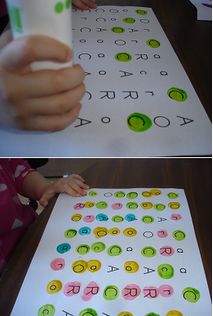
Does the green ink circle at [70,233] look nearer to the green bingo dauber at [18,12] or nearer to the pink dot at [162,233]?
the pink dot at [162,233]

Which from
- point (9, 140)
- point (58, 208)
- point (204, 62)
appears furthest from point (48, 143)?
point (58, 208)

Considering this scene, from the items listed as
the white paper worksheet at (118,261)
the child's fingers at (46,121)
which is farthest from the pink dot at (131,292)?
the child's fingers at (46,121)

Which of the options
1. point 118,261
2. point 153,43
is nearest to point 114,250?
point 118,261

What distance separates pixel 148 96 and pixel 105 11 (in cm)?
18

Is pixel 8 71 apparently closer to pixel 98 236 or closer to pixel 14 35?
pixel 14 35

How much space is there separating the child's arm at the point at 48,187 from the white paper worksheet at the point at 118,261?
0.7 inches

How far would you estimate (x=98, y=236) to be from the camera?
0.44 meters

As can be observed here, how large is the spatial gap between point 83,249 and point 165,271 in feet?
0.33

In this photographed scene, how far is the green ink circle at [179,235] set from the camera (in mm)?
426

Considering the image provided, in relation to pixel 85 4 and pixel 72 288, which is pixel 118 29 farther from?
pixel 72 288

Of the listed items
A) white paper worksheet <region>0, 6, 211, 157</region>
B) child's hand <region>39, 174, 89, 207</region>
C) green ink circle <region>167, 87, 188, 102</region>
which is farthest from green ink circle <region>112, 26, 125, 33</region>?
child's hand <region>39, 174, 89, 207</region>

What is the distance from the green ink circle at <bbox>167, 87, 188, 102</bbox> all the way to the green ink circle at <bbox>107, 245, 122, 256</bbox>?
21 cm

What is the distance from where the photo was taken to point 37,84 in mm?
178

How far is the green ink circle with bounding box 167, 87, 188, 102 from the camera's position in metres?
0.27
